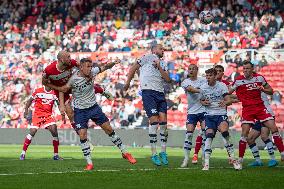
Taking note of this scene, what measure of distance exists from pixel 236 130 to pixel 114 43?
1212 cm

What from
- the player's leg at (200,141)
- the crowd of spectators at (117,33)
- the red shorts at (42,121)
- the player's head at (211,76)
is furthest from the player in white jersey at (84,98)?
the crowd of spectators at (117,33)

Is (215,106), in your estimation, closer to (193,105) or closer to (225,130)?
(225,130)

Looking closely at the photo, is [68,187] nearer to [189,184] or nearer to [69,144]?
[189,184]

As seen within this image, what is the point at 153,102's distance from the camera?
1936 cm

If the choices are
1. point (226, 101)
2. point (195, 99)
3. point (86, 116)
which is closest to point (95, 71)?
point (86, 116)

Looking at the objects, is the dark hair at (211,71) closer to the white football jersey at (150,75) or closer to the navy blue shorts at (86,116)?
the white football jersey at (150,75)

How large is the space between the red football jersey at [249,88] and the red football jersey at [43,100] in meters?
6.70

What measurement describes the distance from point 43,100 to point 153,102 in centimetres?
550

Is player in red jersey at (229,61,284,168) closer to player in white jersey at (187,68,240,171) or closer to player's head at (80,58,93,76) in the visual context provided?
player in white jersey at (187,68,240,171)

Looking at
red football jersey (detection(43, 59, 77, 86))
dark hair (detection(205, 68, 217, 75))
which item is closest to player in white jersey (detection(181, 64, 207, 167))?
dark hair (detection(205, 68, 217, 75))

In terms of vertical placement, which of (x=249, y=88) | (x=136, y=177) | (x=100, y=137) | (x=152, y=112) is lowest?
(x=100, y=137)

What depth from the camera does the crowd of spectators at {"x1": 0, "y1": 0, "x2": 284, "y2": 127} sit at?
37.2m

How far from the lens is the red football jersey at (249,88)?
19.0 metres

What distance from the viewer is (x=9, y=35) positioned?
153 ft
